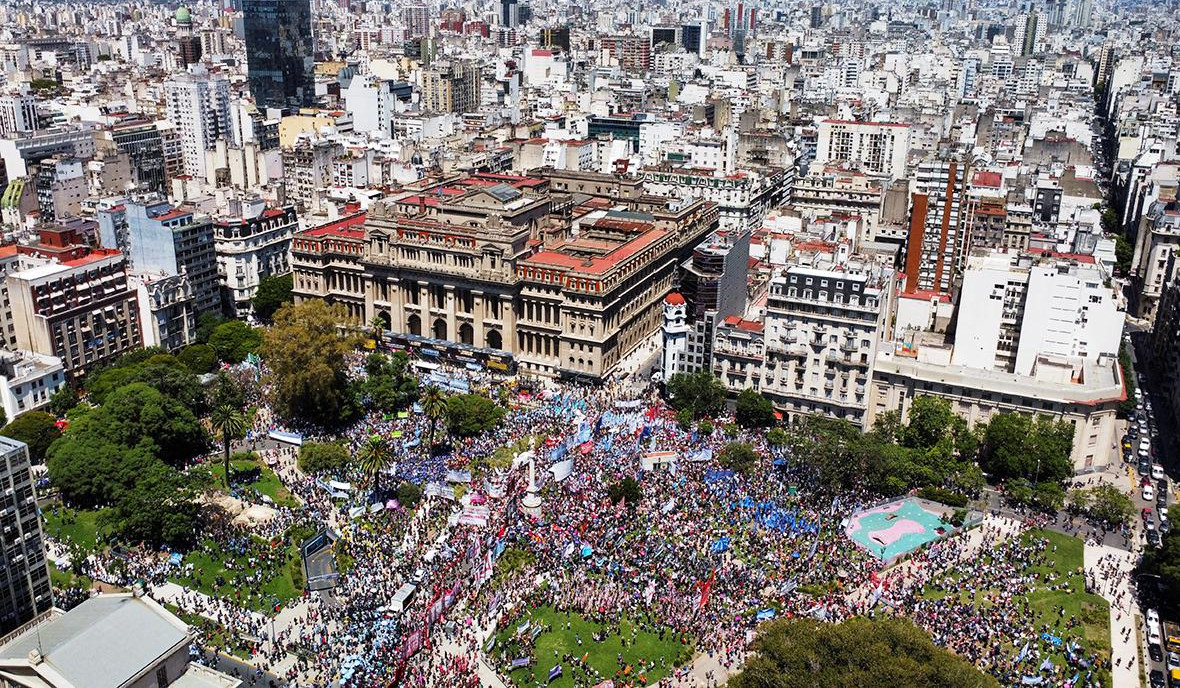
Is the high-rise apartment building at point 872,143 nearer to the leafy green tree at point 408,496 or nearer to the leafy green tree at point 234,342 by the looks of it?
the leafy green tree at point 234,342

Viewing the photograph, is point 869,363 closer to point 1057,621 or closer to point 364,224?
point 1057,621

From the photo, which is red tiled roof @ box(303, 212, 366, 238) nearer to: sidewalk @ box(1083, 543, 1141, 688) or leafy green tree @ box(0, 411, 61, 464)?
leafy green tree @ box(0, 411, 61, 464)

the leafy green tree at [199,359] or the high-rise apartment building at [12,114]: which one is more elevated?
the high-rise apartment building at [12,114]

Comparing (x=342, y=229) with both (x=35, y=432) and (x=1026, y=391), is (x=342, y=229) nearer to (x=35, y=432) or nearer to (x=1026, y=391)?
(x=35, y=432)

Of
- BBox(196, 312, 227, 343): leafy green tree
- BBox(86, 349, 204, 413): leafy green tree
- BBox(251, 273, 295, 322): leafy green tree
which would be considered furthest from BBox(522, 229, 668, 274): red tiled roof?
BBox(196, 312, 227, 343): leafy green tree

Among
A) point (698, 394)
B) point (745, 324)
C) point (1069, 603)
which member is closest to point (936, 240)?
point (745, 324)

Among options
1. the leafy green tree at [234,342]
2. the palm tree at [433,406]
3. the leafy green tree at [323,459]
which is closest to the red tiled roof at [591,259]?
the palm tree at [433,406]
